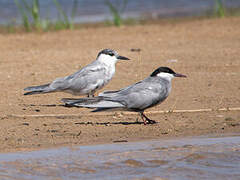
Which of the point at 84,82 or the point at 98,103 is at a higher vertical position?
the point at 84,82

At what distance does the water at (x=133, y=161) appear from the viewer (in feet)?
14.3

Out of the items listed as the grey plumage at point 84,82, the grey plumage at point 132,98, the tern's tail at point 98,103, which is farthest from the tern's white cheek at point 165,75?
the grey plumage at point 84,82

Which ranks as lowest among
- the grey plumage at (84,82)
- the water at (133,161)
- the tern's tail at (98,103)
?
the water at (133,161)

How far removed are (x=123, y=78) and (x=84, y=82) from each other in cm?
145

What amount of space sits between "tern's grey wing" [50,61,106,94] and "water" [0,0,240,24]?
8.60 meters

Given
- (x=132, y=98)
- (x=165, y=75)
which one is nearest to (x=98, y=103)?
(x=132, y=98)

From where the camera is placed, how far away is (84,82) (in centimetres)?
666

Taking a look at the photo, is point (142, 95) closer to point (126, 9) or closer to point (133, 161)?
point (133, 161)

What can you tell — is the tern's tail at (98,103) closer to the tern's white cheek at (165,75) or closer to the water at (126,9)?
the tern's white cheek at (165,75)

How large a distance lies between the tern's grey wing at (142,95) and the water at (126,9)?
380 inches

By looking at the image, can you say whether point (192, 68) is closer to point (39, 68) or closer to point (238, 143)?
point (39, 68)

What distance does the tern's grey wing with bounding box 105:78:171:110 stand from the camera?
573cm

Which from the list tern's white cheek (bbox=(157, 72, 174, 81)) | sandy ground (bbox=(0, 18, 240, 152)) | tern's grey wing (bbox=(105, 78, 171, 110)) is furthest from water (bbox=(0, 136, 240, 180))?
tern's white cheek (bbox=(157, 72, 174, 81))

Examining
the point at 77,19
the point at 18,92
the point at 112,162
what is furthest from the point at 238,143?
the point at 77,19
